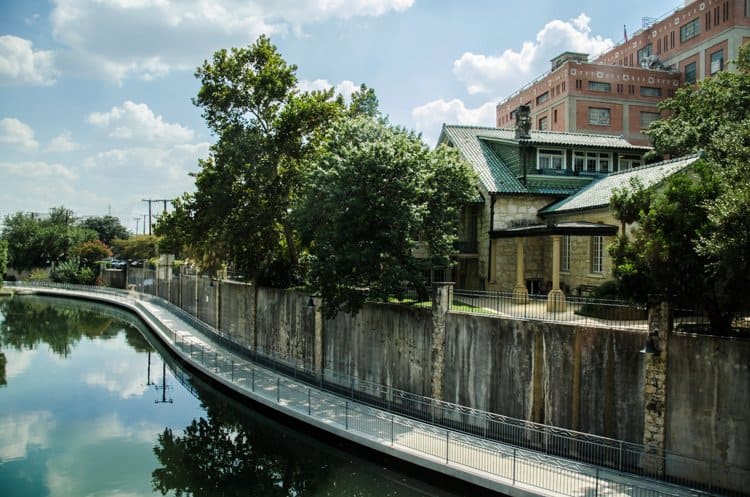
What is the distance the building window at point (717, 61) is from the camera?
53.3m

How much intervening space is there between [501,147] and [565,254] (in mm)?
8025

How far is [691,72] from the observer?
5806 centimetres

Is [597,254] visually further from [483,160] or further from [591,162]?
[483,160]

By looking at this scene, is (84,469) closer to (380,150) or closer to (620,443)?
(380,150)

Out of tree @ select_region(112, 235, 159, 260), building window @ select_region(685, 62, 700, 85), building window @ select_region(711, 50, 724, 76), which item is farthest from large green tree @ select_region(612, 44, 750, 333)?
tree @ select_region(112, 235, 159, 260)

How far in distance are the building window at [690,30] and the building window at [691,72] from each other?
264 cm

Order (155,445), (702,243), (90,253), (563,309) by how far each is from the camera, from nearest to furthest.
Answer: (702,243) → (563,309) → (155,445) → (90,253)

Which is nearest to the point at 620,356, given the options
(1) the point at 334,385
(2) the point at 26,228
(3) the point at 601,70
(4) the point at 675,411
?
(4) the point at 675,411

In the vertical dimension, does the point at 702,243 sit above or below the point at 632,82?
below

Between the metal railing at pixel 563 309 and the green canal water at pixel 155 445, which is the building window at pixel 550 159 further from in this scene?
the green canal water at pixel 155 445

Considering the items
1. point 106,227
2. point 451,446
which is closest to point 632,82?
point 451,446

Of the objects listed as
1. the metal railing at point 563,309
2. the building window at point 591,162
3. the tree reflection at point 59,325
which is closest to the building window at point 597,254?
the metal railing at point 563,309

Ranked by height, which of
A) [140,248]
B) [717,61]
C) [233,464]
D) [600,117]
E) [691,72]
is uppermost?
[691,72]

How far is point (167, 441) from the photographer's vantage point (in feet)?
70.3
